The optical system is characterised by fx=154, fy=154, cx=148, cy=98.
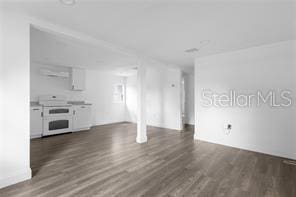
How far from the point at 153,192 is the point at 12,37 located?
9.33 ft

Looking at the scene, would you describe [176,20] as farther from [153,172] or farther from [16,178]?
[16,178]

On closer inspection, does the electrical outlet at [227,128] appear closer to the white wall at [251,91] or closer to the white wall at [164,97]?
the white wall at [251,91]

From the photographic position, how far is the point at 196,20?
2.37 metres

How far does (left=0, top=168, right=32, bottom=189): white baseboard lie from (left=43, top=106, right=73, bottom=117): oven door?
3.10 metres

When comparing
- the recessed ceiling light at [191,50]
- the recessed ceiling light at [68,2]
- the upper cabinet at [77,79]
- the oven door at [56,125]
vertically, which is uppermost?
the recessed ceiling light at [68,2]

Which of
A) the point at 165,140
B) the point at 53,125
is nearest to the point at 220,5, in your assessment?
the point at 165,140

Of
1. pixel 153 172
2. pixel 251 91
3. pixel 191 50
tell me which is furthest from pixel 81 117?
pixel 251 91

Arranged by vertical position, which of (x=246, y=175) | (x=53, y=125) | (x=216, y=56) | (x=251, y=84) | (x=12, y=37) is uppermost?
(x=216, y=56)

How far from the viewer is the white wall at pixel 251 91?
3221 millimetres

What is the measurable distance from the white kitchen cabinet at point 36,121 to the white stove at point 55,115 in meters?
0.11

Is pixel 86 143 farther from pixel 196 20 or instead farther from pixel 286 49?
pixel 286 49

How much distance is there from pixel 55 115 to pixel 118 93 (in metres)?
A: 3.42

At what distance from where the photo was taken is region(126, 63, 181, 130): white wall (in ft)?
20.0

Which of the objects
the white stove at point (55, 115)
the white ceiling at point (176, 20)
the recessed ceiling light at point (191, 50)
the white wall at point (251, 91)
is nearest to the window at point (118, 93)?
the white stove at point (55, 115)
